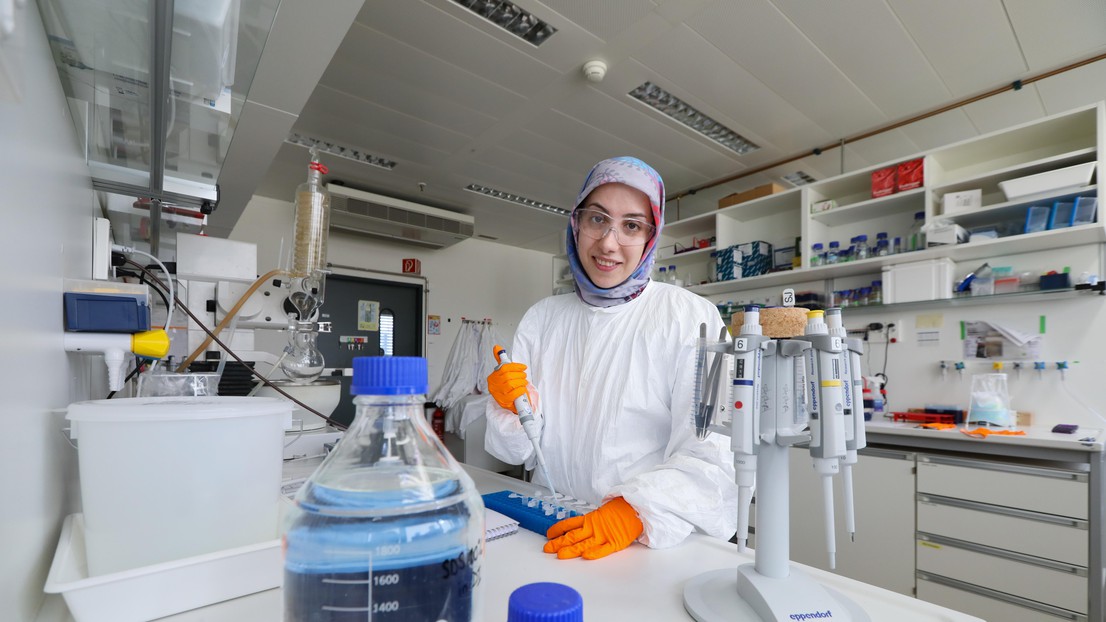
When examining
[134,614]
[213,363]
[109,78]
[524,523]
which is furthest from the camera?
[213,363]

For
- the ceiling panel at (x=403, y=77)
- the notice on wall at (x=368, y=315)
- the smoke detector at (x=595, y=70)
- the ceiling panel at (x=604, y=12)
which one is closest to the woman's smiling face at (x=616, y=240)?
the ceiling panel at (x=604, y=12)

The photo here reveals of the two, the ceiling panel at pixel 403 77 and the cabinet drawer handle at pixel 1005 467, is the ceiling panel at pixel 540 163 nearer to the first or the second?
the ceiling panel at pixel 403 77

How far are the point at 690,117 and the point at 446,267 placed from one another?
338 centimetres

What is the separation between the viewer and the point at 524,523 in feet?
2.76

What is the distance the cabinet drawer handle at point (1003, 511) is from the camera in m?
1.88

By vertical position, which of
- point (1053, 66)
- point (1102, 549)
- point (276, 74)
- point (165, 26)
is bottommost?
point (1102, 549)

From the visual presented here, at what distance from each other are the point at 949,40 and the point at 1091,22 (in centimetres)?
54

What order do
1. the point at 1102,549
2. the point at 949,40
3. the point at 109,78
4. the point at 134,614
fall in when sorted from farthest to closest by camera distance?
the point at 949,40 < the point at 1102,549 < the point at 109,78 < the point at 134,614

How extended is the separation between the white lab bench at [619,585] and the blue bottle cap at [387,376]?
10.8 inches

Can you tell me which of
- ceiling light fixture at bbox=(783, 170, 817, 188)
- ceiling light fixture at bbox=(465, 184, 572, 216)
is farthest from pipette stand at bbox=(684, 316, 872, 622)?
ceiling light fixture at bbox=(783, 170, 817, 188)

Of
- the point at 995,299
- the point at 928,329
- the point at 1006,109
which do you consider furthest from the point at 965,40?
the point at 928,329

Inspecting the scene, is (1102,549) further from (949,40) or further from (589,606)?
(589,606)

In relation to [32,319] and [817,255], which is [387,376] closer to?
[32,319]

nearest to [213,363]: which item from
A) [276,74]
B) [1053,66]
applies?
[276,74]
